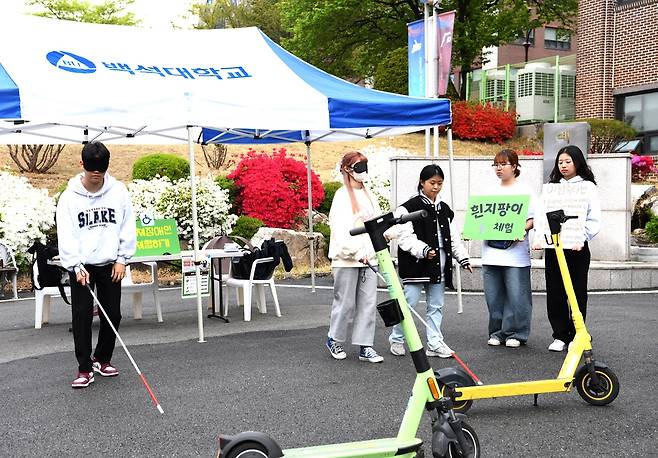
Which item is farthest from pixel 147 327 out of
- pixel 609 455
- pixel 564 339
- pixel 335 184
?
pixel 335 184

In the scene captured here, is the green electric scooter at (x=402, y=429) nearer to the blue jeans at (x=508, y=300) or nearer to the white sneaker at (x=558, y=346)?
the blue jeans at (x=508, y=300)

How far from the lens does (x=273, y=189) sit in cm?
1546

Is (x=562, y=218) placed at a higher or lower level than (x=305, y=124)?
lower

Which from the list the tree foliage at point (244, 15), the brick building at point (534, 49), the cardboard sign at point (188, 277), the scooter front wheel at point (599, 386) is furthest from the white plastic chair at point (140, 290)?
the brick building at point (534, 49)

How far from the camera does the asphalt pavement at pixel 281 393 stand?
4672 mm

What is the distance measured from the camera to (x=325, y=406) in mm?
5402

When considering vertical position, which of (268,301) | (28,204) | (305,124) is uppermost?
(305,124)

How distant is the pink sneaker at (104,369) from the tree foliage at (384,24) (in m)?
25.4

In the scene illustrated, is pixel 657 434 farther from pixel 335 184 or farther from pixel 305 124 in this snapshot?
pixel 335 184

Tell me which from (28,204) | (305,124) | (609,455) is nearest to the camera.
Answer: (609,455)

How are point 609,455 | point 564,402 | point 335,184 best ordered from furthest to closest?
point 335,184 → point 564,402 → point 609,455

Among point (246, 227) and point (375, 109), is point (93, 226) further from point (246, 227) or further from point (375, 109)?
point (246, 227)

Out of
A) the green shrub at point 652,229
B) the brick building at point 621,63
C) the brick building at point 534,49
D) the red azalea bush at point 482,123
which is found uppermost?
the brick building at point 534,49

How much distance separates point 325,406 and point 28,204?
9581 millimetres
